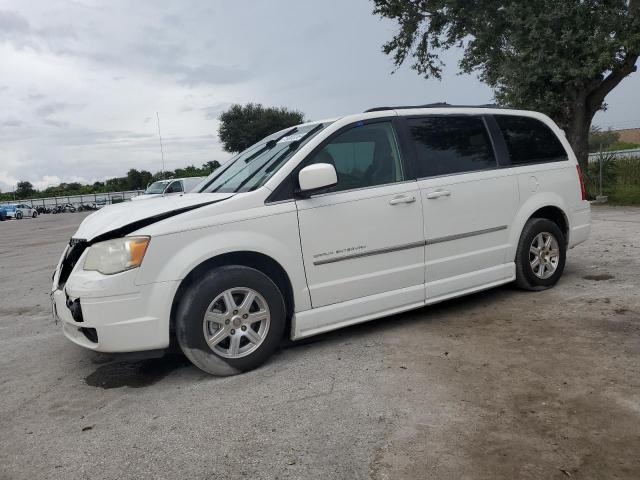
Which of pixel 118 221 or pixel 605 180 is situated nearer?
pixel 118 221

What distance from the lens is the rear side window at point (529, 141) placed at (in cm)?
524

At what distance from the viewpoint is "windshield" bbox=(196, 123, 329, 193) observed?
164 inches

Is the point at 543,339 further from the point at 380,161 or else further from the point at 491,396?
the point at 380,161

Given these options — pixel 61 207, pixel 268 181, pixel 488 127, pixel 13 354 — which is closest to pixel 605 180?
pixel 488 127

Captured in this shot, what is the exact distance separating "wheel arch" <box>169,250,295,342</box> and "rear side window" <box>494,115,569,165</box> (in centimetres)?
266

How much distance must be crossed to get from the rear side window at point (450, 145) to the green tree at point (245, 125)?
50.3 m

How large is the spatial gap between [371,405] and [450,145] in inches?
104

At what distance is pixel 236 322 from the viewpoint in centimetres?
374

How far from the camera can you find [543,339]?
4.04 m

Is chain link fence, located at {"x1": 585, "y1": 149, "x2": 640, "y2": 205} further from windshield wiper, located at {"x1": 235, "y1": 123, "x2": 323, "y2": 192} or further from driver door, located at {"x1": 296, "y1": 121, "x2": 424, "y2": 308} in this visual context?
windshield wiper, located at {"x1": 235, "y1": 123, "x2": 323, "y2": 192}

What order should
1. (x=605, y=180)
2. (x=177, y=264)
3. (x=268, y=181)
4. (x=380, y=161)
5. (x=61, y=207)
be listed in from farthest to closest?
(x=61, y=207) → (x=605, y=180) → (x=380, y=161) → (x=268, y=181) → (x=177, y=264)

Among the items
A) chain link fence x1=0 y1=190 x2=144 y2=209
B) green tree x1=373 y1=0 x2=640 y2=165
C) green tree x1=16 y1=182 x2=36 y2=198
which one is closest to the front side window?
green tree x1=373 y1=0 x2=640 y2=165

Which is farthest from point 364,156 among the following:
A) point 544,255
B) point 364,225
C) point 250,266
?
point 544,255

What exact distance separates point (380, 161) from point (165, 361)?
2.36m
